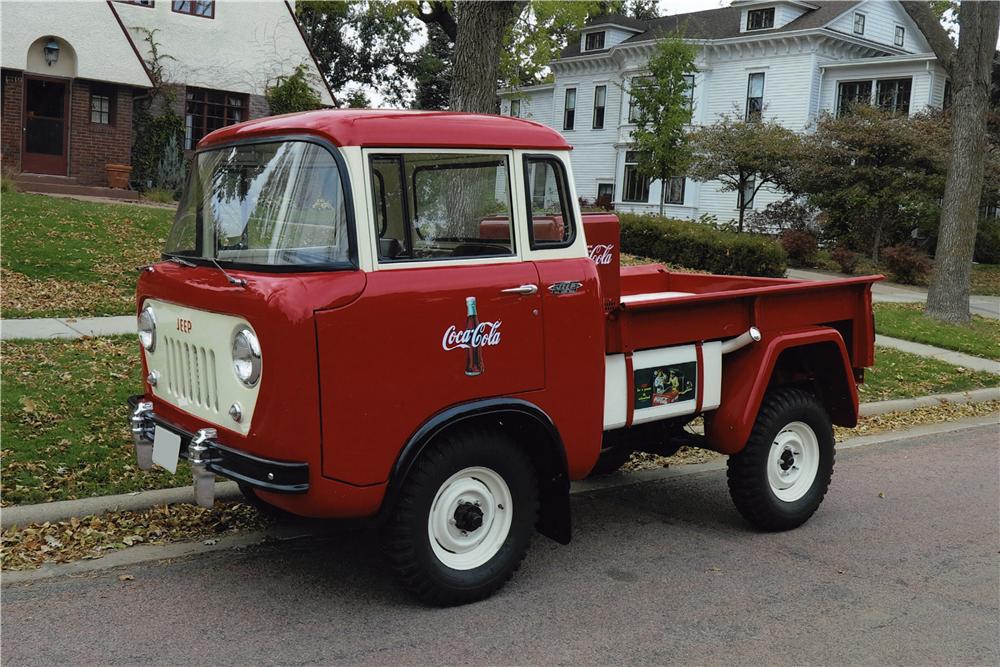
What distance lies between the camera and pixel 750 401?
17.5 ft

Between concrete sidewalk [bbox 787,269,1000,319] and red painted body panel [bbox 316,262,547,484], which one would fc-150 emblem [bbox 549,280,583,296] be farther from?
concrete sidewalk [bbox 787,269,1000,319]

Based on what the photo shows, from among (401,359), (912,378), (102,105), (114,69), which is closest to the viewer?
(401,359)

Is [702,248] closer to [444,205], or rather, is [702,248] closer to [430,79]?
[444,205]

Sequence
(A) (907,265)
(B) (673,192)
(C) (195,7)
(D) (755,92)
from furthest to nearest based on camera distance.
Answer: (B) (673,192), (D) (755,92), (C) (195,7), (A) (907,265)

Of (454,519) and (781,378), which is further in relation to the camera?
(781,378)

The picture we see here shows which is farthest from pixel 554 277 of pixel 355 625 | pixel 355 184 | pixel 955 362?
pixel 955 362

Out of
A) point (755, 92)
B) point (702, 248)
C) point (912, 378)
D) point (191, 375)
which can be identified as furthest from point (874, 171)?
point (191, 375)

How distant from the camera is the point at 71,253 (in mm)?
12273

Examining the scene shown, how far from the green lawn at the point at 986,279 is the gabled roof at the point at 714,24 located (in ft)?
36.1

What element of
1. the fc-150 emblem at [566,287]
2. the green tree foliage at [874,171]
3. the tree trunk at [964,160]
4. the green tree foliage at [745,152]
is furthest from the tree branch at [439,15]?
the fc-150 emblem at [566,287]

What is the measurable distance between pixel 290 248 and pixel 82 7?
20.4m

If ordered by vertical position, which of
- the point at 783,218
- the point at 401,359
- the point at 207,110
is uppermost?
the point at 207,110

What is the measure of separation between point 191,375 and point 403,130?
4.89ft

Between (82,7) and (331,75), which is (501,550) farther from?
(331,75)
